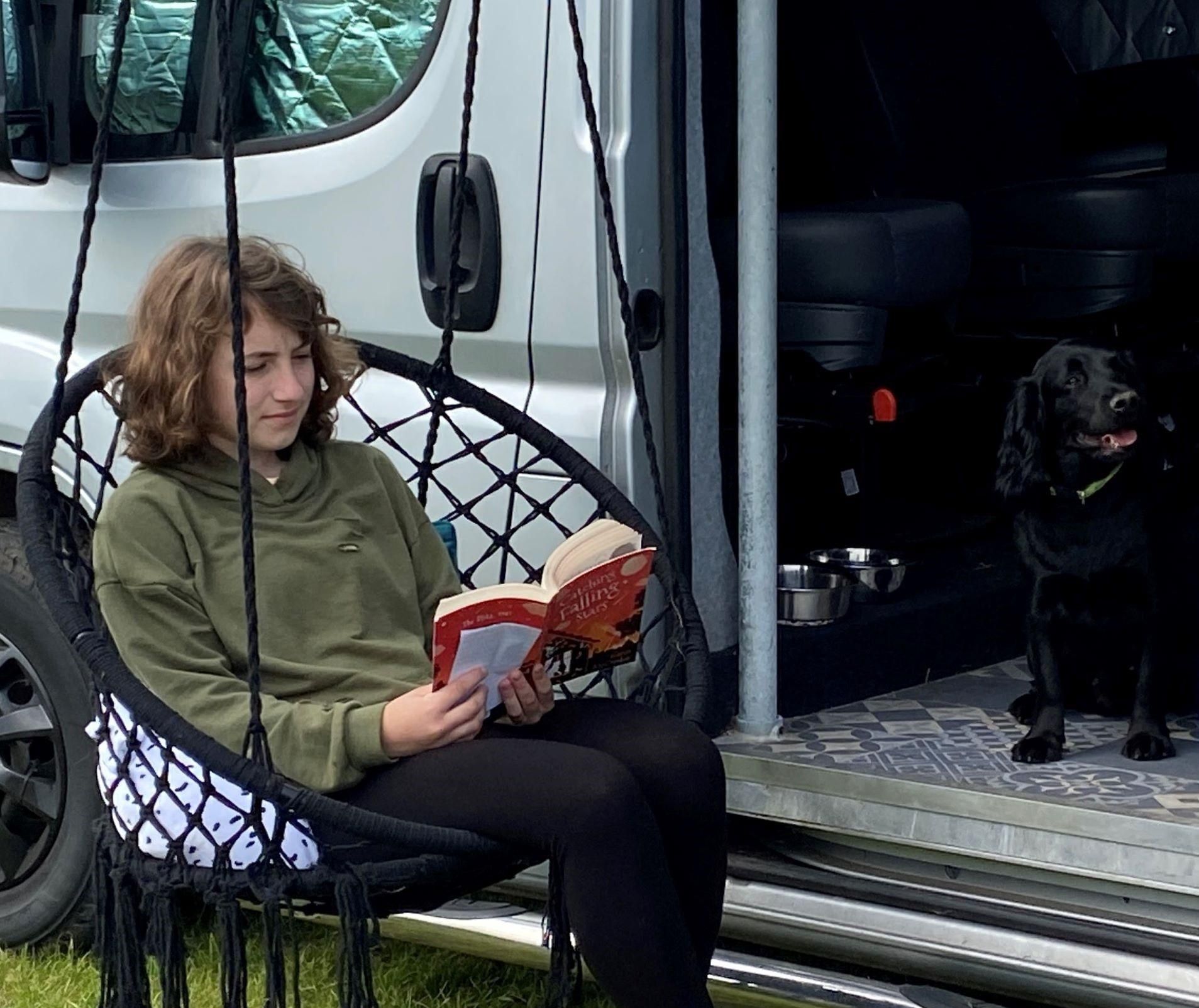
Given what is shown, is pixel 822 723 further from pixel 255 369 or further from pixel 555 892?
pixel 255 369

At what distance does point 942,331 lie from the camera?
407 centimetres

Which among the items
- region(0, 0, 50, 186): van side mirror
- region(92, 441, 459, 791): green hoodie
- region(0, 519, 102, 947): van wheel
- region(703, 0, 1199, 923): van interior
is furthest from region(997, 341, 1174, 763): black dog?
region(0, 0, 50, 186): van side mirror

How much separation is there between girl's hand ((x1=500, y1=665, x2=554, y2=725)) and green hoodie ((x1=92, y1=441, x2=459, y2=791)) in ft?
0.47

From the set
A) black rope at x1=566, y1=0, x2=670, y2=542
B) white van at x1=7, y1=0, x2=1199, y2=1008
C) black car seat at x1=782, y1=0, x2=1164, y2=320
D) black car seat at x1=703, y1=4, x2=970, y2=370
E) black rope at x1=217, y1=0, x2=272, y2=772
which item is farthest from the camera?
black car seat at x1=782, y1=0, x2=1164, y2=320

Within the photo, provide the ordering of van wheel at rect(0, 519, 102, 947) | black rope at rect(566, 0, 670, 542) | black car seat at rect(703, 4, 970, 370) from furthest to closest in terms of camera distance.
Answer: black car seat at rect(703, 4, 970, 370) → van wheel at rect(0, 519, 102, 947) → black rope at rect(566, 0, 670, 542)

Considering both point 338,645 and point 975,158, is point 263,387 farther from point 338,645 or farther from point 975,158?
point 975,158

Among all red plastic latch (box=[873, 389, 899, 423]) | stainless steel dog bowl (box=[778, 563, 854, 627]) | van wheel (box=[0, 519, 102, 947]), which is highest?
red plastic latch (box=[873, 389, 899, 423])

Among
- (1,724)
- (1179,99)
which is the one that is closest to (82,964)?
(1,724)

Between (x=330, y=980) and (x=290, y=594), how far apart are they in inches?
46.4

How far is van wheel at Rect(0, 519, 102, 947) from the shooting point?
332cm

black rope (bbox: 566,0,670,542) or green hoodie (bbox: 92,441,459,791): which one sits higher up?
black rope (bbox: 566,0,670,542)

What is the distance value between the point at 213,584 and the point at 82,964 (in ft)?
4.42

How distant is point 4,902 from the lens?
3.52 metres

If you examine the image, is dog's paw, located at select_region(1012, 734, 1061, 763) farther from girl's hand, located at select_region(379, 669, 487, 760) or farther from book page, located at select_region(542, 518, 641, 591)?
girl's hand, located at select_region(379, 669, 487, 760)
